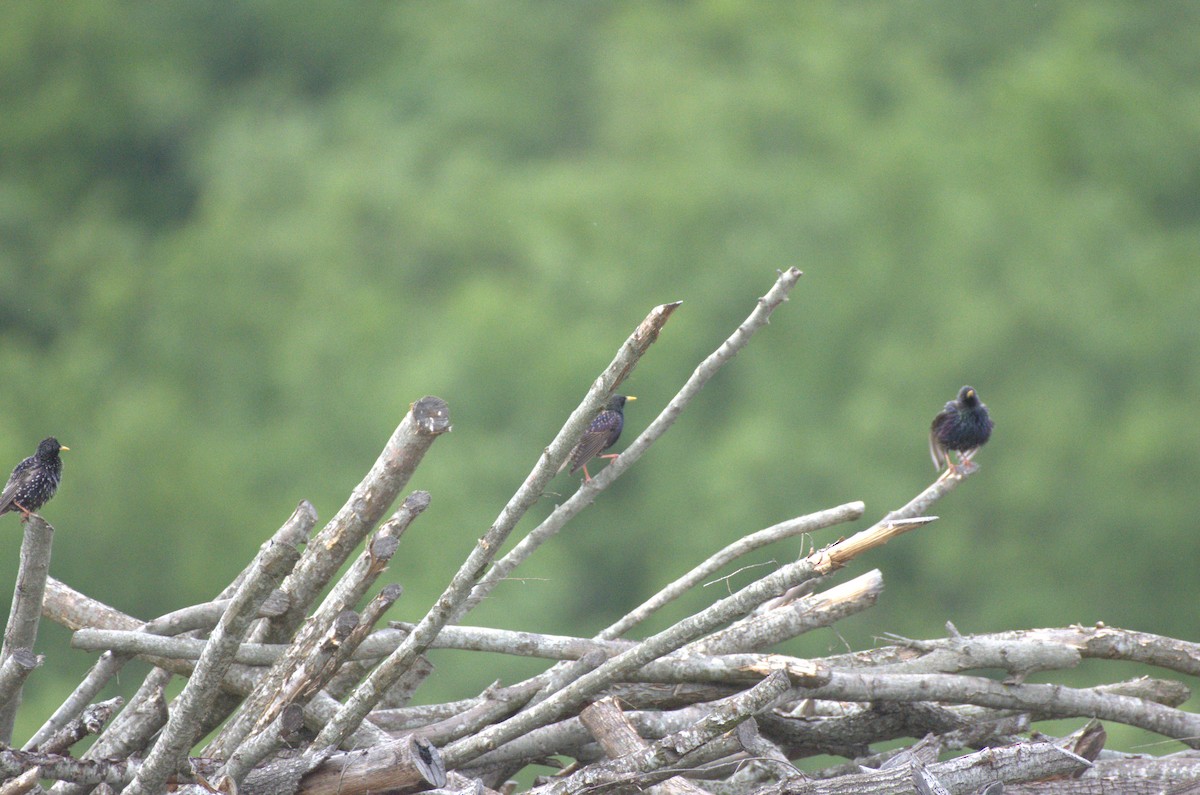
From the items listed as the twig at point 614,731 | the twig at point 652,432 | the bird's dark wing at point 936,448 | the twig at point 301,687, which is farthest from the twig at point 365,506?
the bird's dark wing at point 936,448

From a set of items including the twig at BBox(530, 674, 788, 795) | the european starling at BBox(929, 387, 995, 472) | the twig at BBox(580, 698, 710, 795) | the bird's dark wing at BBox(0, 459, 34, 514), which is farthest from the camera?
the european starling at BBox(929, 387, 995, 472)

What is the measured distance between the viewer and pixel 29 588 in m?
5.32

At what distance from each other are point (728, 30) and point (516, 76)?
5685 mm

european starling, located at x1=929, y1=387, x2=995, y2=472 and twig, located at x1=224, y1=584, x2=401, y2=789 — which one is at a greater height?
european starling, located at x1=929, y1=387, x2=995, y2=472

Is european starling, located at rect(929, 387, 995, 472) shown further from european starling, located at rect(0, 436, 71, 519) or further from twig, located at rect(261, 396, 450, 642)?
european starling, located at rect(0, 436, 71, 519)

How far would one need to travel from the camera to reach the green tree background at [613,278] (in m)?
24.7

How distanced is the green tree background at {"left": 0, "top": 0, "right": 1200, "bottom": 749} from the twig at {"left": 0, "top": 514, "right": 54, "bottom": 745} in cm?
1619

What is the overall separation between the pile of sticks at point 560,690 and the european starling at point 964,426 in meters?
2.89

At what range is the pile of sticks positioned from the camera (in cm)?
500

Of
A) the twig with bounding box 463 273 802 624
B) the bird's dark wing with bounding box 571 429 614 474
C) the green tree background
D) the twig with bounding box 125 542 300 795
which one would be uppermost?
the green tree background

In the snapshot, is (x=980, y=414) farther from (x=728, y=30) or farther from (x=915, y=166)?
(x=728, y=30)

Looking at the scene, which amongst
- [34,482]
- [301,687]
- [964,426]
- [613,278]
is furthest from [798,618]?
[613,278]

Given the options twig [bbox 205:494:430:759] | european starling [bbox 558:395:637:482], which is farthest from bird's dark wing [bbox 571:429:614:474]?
twig [bbox 205:494:430:759]

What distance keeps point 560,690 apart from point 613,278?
2515cm
